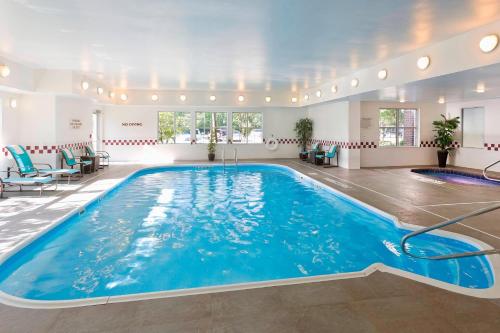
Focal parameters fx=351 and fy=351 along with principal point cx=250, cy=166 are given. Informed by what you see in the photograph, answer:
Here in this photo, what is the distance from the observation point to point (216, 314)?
2389 millimetres

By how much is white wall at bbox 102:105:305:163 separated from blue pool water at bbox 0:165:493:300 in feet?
22.8

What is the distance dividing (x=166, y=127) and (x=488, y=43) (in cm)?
1171

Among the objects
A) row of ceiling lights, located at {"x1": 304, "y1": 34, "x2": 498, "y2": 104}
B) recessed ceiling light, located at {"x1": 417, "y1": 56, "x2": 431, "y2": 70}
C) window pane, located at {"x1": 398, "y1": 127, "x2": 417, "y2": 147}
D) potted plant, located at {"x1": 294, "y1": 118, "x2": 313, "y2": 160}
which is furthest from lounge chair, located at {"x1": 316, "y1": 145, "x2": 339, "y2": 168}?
recessed ceiling light, located at {"x1": 417, "y1": 56, "x2": 431, "y2": 70}

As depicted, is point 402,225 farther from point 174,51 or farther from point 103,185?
point 103,185

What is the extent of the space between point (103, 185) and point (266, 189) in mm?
3762

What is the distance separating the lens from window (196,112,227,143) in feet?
47.9

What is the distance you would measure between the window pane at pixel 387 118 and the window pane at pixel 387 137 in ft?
0.47

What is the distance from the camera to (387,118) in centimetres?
1231

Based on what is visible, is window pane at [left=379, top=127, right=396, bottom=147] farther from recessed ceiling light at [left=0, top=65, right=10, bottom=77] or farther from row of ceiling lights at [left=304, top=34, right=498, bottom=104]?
recessed ceiling light at [left=0, top=65, right=10, bottom=77]

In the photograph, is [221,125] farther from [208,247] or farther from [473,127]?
[208,247]

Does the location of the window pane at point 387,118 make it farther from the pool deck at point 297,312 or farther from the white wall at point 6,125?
the white wall at point 6,125

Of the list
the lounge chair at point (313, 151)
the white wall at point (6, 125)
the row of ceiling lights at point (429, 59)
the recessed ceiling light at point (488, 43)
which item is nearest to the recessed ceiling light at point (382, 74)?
the row of ceiling lights at point (429, 59)

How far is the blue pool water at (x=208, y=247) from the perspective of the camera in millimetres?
3521

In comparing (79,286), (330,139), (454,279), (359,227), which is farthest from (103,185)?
(330,139)
